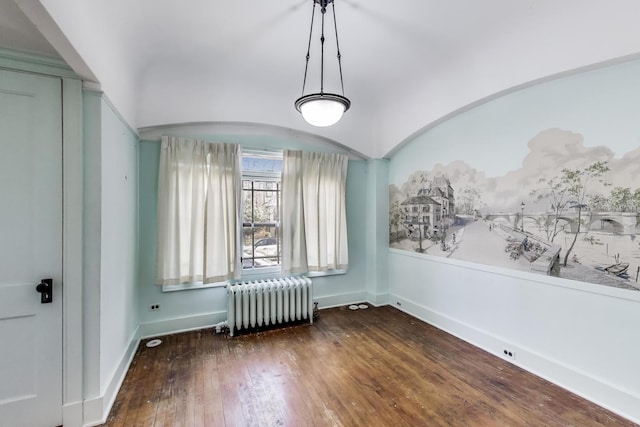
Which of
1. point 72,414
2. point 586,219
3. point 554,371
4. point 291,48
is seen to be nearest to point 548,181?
point 586,219

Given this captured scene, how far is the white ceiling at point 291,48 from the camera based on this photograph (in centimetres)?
186


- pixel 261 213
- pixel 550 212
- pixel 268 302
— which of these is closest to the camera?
pixel 550 212

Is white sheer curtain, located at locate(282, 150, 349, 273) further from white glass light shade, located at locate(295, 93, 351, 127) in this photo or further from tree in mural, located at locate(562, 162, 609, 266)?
tree in mural, located at locate(562, 162, 609, 266)

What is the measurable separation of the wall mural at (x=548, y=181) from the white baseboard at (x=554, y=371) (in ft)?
2.63

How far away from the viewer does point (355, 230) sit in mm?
4512

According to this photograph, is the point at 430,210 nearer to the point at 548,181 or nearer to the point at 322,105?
the point at 548,181

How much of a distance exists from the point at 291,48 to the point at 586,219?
10.4 feet

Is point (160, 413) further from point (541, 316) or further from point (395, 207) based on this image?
point (395, 207)

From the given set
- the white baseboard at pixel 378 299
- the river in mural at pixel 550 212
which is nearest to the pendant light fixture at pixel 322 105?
the river in mural at pixel 550 212

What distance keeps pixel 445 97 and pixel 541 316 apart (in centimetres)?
256

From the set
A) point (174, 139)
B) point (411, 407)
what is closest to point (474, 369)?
point (411, 407)

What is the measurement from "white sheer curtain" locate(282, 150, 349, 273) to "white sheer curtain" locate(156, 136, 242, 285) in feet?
2.37

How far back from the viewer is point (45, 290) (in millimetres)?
1831

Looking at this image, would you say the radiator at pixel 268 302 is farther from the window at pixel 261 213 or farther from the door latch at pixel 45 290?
the door latch at pixel 45 290
